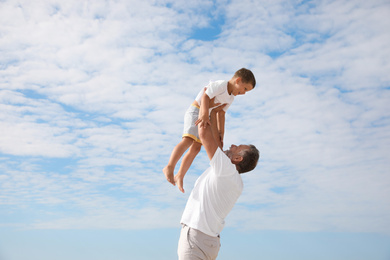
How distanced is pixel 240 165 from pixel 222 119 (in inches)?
68.5

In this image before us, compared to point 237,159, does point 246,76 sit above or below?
above

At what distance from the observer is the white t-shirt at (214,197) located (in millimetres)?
3535

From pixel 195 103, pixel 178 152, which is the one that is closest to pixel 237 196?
pixel 178 152

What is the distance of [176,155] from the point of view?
5391mm

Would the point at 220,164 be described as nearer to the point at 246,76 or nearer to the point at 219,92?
the point at 219,92

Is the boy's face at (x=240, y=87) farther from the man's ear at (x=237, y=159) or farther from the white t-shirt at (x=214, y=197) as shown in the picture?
the white t-shirt at (x=214, y=197)

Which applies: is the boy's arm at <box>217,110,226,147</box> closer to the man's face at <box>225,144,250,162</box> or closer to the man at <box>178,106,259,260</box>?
the man's face at <box>225,144,250,162</box>

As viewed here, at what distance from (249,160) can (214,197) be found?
604mm

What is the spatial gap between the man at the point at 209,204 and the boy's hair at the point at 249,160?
0.52 feet

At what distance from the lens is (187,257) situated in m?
3.45

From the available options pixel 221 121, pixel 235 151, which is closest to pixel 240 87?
pixel 221 121

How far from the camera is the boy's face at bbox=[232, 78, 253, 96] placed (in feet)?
17.5

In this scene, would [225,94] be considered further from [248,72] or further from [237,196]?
[237,196]

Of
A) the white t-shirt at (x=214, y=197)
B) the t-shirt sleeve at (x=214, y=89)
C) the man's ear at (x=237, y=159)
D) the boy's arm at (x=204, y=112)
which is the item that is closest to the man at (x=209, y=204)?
the white t-shirt at (x=214, y=197)
